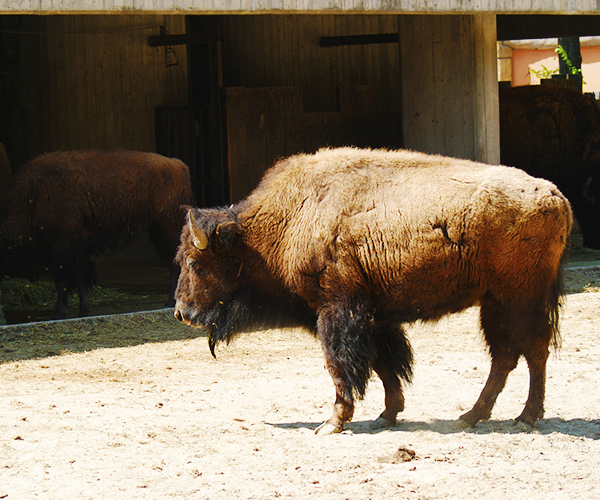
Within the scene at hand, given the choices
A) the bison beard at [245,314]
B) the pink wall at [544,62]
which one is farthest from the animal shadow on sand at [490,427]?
the pink wall at [544,62]

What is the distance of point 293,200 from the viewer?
547 centimetres

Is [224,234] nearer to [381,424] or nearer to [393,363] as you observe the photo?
[393,363]

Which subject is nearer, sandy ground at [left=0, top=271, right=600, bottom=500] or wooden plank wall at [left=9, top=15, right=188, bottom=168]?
sandy ground at [left=0, top=271, right=600, bottom=500]

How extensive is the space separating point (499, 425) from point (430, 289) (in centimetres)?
92

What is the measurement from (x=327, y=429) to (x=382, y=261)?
1051 millimetres

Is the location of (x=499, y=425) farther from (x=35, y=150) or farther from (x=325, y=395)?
(x=35, y=150)

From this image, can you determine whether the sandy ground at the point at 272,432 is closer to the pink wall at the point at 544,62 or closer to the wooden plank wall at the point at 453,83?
the wooden plank wall at the point at 453,83

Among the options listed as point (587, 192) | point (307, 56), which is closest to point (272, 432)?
point (587, 192)

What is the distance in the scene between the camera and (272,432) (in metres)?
5.22

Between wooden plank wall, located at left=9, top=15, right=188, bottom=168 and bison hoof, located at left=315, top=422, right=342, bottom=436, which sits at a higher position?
wooden plank wall, located at left=9, top=15, right=188, bottom=168

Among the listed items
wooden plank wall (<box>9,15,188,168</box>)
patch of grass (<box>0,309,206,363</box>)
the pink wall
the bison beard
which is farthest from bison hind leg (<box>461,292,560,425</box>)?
the pink wall

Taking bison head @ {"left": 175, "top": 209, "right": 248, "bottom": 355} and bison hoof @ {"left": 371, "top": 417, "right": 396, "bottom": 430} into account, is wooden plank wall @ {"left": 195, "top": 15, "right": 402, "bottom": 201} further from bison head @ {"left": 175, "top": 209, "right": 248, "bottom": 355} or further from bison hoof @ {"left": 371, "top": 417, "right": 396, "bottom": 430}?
bison hoof @ {"left": 371, "top": 417, "right": 396, "bottom": 430}

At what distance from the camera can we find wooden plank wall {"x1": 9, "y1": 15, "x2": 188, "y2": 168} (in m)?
13.0

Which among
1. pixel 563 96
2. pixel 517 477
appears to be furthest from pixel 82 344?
pixel 563 96
